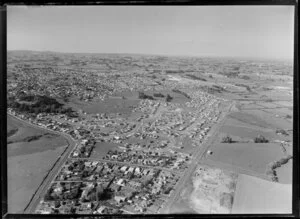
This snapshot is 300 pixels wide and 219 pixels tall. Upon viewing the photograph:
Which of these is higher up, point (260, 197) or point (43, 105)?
point (43, 105)

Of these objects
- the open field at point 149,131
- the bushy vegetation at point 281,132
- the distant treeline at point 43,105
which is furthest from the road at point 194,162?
the distant treeline at point 43,105

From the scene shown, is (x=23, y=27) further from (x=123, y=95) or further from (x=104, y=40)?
(x=123, y=95)

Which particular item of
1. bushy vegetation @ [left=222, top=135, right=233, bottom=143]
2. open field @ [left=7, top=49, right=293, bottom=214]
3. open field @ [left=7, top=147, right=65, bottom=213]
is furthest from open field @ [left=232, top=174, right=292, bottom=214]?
open field @ [left=7, top=147, right=65, bottom=213]

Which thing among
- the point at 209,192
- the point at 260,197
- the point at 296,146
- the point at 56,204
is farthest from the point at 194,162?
the point at 56,204

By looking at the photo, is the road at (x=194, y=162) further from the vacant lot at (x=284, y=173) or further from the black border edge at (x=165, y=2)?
the black border edge at (x=165, y=2)

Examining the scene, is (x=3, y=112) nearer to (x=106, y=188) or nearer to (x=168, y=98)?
(x=106, y=188)

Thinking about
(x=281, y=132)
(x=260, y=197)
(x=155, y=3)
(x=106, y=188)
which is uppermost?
(x=155, y=3)

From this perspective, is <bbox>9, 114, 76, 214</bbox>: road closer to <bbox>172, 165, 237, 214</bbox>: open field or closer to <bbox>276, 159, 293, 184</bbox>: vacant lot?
<bbox>172, 165, 237, 214</bbox>: open field
